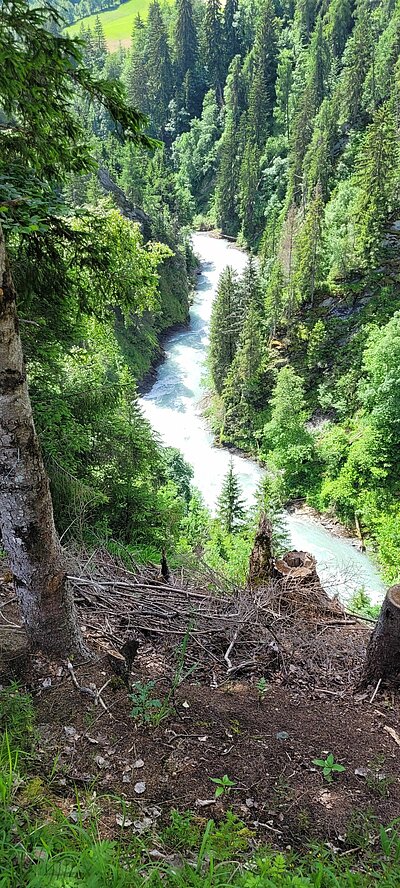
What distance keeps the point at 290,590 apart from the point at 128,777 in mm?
3484

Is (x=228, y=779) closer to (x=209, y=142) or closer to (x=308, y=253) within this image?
(x=308, y=253)

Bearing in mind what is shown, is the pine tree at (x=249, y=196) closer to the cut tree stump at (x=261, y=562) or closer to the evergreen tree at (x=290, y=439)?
the evergreen tree at (x=290, y=439)

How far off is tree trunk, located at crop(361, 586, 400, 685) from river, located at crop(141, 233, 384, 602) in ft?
49.4

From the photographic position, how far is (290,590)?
6266 mm

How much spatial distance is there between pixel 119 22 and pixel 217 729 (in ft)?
560

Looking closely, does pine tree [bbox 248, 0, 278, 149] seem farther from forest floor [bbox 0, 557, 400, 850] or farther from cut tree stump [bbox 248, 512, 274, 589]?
forest floor [bbox 0, 557, 400, 850]

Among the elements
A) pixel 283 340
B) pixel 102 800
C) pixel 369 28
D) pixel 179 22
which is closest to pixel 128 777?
pixel 102 800

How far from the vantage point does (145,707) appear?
12.0ft

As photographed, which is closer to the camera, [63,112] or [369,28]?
[63,112]

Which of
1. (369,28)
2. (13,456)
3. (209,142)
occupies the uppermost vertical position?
(369,28)

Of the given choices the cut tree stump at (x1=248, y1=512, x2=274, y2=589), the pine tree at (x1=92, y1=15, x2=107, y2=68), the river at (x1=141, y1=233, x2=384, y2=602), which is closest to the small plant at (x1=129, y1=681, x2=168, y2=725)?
the cut tree stump at (x1=248, y1=512, x2=274, y2=589)

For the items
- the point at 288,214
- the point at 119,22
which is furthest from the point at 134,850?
the point at 119,22

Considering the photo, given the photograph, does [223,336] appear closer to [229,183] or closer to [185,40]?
[229,183]

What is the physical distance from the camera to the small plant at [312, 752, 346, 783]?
10.9 ft
